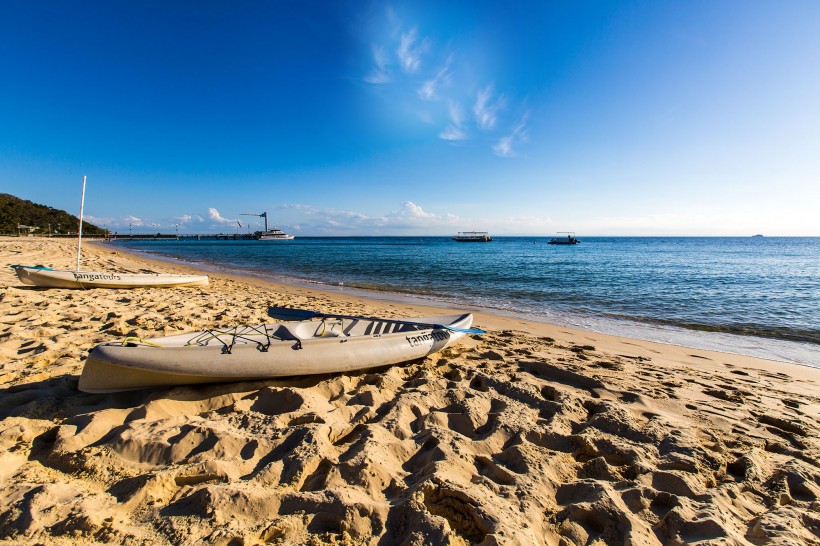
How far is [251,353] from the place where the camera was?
13.4ft

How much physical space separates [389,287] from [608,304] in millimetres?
8967

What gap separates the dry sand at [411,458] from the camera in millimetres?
2273

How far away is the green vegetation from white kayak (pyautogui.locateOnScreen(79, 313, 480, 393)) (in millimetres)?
82136

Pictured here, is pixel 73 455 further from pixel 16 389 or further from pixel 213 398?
pixel 16 389

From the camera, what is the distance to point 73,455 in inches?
110

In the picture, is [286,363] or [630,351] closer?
[286,363]

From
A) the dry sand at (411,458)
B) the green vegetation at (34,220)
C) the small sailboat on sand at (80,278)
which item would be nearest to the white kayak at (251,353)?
the dry sand at (411,458)

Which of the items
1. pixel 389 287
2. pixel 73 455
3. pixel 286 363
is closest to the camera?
pixel 73 455

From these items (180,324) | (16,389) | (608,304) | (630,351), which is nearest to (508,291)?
(608,304)

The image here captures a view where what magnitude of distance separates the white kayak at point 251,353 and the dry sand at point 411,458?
223 millimetres

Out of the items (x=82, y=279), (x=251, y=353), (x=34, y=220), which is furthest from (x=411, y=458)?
(x=34, y=220)

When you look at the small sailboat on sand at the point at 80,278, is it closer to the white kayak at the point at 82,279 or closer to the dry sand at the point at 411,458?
the white kayak at the point at 82,279

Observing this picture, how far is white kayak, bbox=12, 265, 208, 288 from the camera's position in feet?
31.6

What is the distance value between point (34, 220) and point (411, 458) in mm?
105936
